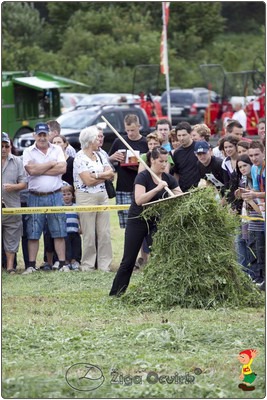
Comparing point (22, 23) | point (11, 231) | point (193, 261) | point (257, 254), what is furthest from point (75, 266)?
point (22, 23)

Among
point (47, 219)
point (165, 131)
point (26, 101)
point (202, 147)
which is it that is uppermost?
point (165, 131)

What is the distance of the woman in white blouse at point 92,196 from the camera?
45.0ft

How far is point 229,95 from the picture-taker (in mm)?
37250

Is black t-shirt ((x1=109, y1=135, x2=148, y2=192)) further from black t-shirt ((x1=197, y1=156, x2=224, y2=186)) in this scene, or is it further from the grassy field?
the grassy field

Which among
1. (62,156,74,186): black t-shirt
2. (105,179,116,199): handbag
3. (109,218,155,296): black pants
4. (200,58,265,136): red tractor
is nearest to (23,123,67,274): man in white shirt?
(62,156,74,186): black t-shirt

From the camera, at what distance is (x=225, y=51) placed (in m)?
54.5

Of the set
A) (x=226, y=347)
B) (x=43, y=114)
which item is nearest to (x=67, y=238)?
(x=226, y=347)

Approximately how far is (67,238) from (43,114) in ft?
74.6

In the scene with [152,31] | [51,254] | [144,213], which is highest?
[152,31]

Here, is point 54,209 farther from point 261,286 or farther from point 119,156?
point 261,286

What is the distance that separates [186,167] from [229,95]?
2415 cm

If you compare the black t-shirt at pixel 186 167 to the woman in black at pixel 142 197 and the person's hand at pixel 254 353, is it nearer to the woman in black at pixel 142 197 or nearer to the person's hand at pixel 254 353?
the woman in black at pixel 142 197

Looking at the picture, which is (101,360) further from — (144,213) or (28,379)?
(144,213)

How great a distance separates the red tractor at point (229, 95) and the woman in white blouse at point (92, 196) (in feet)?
58.5
